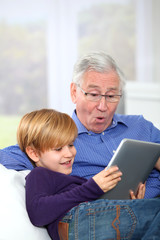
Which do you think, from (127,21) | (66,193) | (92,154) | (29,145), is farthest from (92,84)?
(127,21)

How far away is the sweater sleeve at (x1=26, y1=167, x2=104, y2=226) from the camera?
1.55 meters

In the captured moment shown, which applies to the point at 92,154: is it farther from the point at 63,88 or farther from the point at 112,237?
the point at 63,88

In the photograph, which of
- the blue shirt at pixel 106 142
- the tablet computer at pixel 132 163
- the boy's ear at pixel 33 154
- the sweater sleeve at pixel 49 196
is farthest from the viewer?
the blue shirt at pixel 106 142

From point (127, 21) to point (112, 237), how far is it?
4.44 m

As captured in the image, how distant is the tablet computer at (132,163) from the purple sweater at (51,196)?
150mm

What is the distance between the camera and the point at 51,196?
5.16ft

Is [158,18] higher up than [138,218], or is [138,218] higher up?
[158,18]

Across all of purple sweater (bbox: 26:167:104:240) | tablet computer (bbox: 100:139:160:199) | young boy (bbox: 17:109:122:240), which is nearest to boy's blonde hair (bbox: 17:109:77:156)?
young boy (bbox: 17:109:122:240)

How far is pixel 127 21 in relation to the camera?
557 cm

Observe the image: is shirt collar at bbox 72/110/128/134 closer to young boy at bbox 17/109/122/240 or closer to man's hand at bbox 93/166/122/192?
young boy at bbox 17/109/122/240

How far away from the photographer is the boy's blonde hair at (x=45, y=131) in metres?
1.74

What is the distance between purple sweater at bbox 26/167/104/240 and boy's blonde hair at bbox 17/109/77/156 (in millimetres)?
135

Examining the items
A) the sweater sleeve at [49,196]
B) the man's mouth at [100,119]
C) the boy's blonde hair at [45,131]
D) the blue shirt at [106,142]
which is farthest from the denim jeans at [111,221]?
the man's mouth at [100,119]

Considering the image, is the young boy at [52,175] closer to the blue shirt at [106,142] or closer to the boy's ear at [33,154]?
the boy's ear at [33,154]
